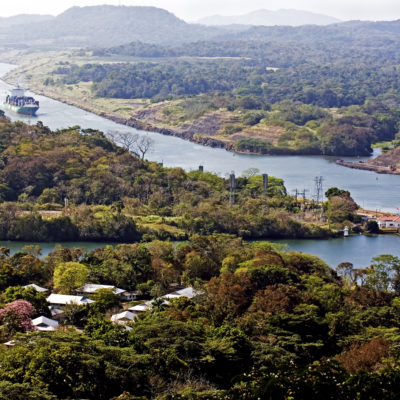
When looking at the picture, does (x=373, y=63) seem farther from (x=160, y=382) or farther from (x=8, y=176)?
(x=160, y=382)

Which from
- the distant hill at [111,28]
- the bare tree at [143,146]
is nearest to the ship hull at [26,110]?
the bare tree at [143,146]

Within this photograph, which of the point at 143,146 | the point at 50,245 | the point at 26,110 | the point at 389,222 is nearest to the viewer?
the point at 50,245

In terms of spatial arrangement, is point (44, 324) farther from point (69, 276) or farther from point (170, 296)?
point (170, 296)

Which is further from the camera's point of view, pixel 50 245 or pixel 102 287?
pixel 50 245

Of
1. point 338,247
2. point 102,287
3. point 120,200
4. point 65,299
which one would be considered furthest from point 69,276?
point 120,200

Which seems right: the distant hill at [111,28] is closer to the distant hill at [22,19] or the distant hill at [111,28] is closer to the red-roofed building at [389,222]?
the distant hill at [22,19]

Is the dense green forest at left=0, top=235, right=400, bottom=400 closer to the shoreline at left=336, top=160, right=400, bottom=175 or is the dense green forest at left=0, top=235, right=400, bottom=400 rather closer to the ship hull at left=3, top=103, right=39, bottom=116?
the shoreline at left=336, top=160, right=400, bottom=175

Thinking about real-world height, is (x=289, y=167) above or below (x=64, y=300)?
below
